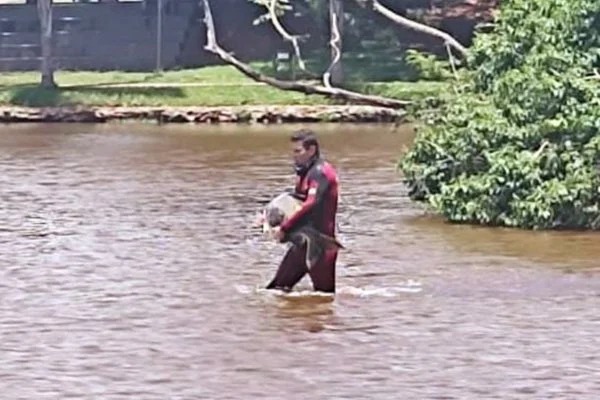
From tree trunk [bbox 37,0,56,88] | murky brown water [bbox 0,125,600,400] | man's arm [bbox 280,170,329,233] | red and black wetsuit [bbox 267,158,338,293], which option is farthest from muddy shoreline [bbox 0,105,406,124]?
man's arm [bbox 280,170,329,233]

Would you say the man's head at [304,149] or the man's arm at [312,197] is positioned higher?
the man's head at [304,149]

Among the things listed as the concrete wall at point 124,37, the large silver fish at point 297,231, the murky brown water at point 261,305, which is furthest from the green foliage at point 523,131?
the concrete wall at point 124,37

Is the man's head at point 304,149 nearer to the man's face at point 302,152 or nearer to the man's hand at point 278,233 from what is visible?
the man's face at point 302,152

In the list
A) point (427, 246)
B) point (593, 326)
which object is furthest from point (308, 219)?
point (427, 246)

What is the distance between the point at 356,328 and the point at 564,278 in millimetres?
3479

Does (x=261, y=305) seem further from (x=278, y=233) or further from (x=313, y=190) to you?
(x=313, y=190)

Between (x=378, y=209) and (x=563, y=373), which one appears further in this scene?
(x=378, y=209)

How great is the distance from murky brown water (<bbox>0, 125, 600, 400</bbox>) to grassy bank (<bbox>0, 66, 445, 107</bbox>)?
16.5 metres

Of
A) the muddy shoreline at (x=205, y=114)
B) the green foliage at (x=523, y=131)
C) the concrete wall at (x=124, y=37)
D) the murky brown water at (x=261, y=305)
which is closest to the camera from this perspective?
the murky brown water at (x=261, y=305)

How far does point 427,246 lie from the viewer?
834 inches

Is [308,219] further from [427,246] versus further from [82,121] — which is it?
[82,121]

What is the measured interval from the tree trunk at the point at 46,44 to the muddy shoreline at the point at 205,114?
107 inches

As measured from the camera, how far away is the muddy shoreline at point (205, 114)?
43.3 metres

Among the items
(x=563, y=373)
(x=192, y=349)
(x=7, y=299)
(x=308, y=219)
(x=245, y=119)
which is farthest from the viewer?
(x=245, y=119)
